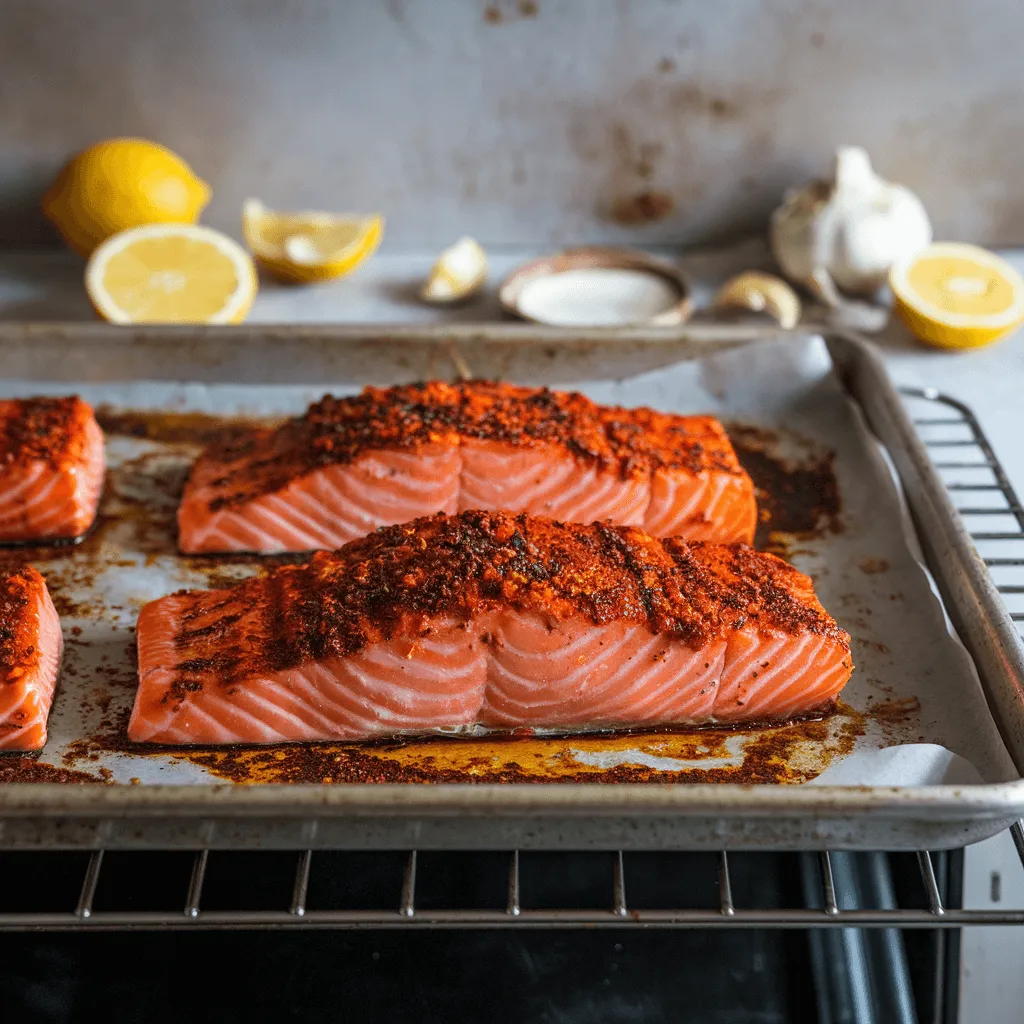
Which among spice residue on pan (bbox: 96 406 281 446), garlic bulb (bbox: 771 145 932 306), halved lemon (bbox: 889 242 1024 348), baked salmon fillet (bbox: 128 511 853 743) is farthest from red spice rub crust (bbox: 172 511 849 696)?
garlic bulb (bbox: 771 145 932 306)

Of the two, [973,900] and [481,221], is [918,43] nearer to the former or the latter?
[481,221]

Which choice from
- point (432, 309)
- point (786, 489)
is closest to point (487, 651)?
point (786, 489)

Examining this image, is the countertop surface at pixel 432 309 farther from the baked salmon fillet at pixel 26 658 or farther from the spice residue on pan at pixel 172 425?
the baked salmon fillet at pixel 26 658

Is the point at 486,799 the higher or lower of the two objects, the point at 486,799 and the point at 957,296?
the lower

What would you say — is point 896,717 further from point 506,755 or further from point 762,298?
point 762,298

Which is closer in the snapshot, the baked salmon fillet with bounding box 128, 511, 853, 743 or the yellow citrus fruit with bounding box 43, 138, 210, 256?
the baked salmon fillet with bounding box 128, 511, 853, 743

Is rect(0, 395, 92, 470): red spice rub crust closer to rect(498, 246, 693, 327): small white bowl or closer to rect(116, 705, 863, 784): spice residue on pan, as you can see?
rect(116, 705, 863, 784): spice residue on pan
